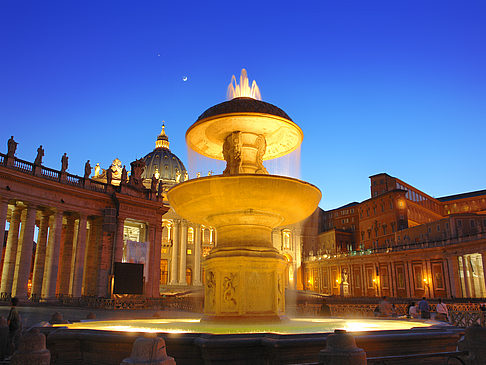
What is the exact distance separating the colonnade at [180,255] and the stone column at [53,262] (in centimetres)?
3504

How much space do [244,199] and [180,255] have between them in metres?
60.4

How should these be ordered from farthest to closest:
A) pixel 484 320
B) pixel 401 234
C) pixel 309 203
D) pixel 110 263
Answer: pixel 401 234 < pixel 110 263 < pixel 484 320 < pixel 309 203

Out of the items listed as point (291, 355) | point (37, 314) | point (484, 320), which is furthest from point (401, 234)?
point (291, 355)

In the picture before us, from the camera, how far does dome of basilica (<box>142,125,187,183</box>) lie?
9662 centimetres

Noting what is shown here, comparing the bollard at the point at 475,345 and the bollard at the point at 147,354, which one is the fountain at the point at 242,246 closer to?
the bollard at the point at 475,345

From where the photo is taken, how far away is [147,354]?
4.67 metres

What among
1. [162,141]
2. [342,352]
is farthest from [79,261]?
[162,141]

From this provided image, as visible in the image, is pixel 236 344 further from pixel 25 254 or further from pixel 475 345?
pixel 25 254

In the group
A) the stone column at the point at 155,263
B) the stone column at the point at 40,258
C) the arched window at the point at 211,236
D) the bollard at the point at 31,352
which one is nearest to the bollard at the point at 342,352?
the bollard at the point at 31,352

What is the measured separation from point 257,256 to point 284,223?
7.15 ft

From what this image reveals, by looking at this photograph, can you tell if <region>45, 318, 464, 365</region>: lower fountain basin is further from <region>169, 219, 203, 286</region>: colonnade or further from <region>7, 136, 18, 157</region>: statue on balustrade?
<region>169, 219, 203, 286</region>: colonnade

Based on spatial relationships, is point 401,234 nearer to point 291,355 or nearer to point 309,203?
point 309,203

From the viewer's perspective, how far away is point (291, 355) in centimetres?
625

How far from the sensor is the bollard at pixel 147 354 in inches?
182
